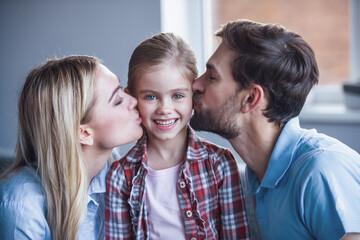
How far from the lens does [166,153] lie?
5.25ft

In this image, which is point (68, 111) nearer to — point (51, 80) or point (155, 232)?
point (51, 80)

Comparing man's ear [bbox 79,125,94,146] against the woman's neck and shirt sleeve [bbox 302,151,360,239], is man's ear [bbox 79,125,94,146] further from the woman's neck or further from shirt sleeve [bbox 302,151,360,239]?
shirt sleeve [bbox 302,151,360,239]

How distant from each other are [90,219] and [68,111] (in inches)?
17.5

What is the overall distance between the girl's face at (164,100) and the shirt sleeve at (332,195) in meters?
0.48

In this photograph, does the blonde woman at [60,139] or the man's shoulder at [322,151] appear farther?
the blonde woman at [60,139]

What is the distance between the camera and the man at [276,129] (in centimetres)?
122

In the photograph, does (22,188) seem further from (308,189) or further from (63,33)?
(63,33)

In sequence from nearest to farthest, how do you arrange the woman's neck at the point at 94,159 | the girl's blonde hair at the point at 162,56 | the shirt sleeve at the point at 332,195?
the shirt sleeve at the point at 332,195 → the girl's blonde hair at the point at 162,56 → the woman's neck at the point at 94,159

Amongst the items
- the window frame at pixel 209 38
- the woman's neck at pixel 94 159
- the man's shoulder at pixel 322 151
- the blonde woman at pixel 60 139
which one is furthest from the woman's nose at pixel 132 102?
the window frame at pixel 209 38

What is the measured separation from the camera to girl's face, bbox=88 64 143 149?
1.49m

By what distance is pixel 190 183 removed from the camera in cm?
151

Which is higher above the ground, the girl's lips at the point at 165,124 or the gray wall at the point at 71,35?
the gray wall at the point at 71,35

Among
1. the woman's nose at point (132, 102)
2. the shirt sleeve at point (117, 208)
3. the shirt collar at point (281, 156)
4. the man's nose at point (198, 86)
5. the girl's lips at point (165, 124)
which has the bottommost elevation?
the shirt sleeve at point (117, 208)

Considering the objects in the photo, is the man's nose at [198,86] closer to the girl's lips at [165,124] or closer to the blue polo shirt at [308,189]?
the girl's lips at [165,124]
